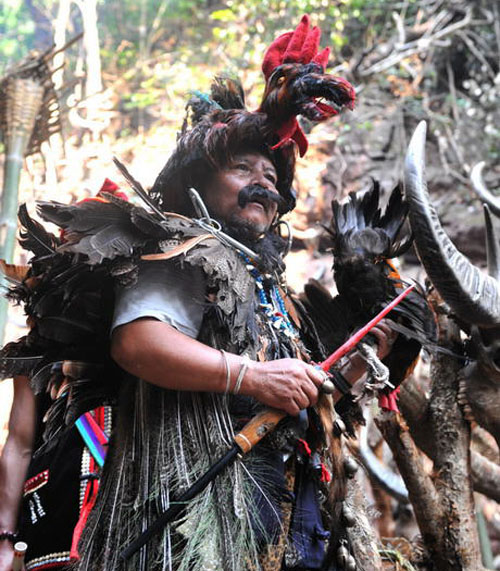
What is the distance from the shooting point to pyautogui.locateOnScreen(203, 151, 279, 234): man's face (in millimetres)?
2482

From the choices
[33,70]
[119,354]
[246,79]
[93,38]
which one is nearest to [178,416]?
[119,354]

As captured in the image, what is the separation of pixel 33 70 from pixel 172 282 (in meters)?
2.21

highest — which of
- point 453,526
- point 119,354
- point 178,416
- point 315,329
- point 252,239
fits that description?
point 252,239

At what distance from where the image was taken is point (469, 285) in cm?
246

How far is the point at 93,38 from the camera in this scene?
8914mm

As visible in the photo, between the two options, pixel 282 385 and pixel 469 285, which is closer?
pixel 282 385

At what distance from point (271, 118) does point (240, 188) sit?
0.93ft

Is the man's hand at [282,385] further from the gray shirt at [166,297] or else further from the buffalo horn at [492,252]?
the buffalo horn at [492,252]

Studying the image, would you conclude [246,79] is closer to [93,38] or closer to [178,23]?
[93,38]

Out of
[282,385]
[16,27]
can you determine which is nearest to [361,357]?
[282,385]

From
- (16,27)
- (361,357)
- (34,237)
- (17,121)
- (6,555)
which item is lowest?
(6,555)

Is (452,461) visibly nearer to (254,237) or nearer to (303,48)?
(254,237)

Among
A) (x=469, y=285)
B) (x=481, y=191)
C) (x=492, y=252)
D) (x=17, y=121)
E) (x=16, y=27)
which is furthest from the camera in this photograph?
(x=16, y=27)

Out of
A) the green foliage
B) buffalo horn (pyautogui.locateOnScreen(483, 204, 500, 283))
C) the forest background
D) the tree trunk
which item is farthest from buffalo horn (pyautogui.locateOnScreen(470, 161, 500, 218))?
the green foliage
